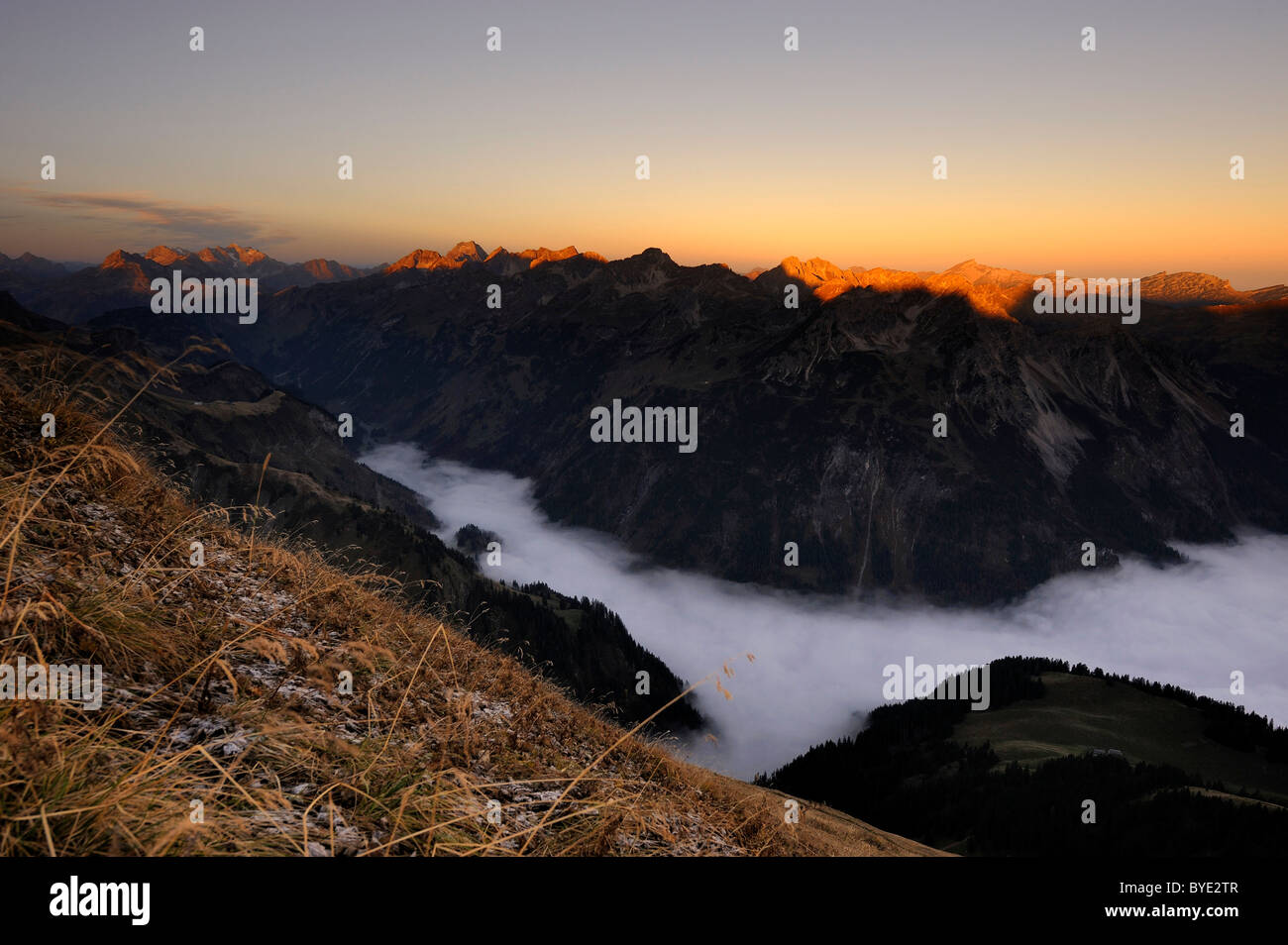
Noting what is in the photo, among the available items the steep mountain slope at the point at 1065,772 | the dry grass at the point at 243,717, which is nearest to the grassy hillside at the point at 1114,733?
the steep mountain slope at the point at 1065,772

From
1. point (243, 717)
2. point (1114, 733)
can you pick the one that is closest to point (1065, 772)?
point (1114, 733)

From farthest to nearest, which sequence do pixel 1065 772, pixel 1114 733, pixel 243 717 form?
1. pixel 1114 733
2. pixel 1065 772
3. pixel 243 717

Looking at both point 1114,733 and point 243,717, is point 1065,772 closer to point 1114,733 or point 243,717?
point 1114,733

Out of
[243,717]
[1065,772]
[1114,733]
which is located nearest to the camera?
[243,717]

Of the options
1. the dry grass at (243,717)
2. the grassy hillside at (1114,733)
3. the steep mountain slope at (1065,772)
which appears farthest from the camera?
the grassy hillside at (1114,733)

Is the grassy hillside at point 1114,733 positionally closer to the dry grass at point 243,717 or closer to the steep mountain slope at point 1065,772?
the steep mountain slope at point 1065,772

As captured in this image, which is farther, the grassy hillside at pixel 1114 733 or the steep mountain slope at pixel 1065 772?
the grassy hillside at pixel 1114 733
